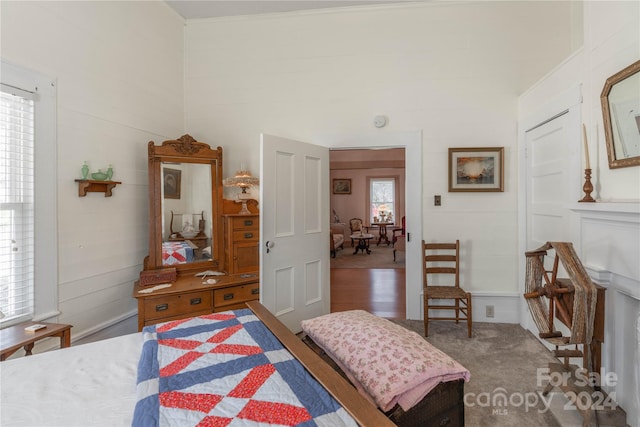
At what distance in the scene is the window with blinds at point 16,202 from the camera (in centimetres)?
186

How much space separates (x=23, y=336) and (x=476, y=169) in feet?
12.7

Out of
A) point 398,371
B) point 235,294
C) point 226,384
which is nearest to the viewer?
point 226,384

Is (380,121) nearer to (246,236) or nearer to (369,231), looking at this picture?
(246,236)

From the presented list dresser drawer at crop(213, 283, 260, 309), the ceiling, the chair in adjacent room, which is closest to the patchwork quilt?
dresser drawer at crop(213, 283, 260, 309)

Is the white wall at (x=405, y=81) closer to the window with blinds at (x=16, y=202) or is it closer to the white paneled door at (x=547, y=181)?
the white paneled door at (x=547, y=181)

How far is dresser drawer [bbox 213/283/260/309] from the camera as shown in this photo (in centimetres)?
275

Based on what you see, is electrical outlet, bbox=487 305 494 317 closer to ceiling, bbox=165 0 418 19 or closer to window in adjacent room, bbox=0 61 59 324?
ceiling, bbox=165 0 418 19

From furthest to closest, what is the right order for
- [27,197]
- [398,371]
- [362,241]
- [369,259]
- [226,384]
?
[362,241] < [369,259] < [27,197] < [398,371] < [226,384]

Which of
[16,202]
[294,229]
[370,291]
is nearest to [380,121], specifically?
[294,229]

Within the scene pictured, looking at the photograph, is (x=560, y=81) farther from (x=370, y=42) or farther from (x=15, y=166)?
(x=15, y=166)

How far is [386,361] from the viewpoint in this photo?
133 centimetres

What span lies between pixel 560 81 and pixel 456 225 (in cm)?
156

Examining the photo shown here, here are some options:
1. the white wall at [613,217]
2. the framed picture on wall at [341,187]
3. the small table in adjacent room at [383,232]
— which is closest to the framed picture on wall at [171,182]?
the white wall at [613,217]

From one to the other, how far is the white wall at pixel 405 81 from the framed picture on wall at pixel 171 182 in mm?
702
